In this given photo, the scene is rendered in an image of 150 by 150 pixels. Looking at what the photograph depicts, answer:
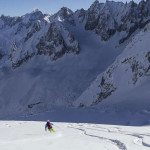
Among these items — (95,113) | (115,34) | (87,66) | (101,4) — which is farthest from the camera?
(101,4)

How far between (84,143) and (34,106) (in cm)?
8437

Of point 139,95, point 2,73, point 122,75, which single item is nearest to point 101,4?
point 2,73

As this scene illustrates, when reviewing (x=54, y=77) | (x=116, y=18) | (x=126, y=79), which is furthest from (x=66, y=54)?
(x=126, y=79)

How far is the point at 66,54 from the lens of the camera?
143 m

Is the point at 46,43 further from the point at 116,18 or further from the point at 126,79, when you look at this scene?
the point at 126,79

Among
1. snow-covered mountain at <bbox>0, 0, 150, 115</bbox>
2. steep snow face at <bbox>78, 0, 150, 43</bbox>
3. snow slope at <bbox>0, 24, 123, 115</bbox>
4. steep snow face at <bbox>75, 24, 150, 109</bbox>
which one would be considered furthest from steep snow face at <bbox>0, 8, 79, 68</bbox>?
steep snow face at <bbox>75, 24, 150, 109</bbox>

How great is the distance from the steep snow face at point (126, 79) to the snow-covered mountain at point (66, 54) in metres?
17.0

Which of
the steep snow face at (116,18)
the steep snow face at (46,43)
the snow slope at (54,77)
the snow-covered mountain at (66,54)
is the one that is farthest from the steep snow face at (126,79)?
the steep snow face at (46,43)

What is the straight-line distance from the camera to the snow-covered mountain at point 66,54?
399 feet

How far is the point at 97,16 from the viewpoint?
492ft

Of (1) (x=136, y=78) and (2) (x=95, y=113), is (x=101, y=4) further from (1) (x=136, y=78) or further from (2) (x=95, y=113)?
(2) (x=95, y=113)

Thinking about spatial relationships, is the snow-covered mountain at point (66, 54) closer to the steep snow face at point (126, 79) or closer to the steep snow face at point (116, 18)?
the steep snow face at point (116, 18)

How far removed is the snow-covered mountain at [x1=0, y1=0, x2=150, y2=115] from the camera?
12156cm

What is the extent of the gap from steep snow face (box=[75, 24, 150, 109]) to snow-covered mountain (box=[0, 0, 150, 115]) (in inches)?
669
